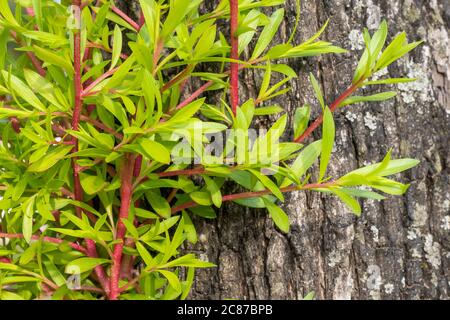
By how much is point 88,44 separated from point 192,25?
225mm

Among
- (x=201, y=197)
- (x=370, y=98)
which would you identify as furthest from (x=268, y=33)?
(x=201, y=197)

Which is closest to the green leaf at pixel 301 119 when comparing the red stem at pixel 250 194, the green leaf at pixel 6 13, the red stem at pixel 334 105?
the red stem at pixel 334 105

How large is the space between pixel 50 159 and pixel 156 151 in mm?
239

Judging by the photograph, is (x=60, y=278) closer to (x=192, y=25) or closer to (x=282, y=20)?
(x=192, y=25)

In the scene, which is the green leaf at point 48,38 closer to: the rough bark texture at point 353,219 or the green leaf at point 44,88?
the green leaf at point 44,88

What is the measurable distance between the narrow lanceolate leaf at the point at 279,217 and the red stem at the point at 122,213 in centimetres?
29

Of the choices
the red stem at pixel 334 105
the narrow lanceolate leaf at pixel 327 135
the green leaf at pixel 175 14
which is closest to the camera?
the green leaf at pixel 175 14

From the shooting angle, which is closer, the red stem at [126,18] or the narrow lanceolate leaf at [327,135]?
the narrow lanceolate leaf at [327,135]

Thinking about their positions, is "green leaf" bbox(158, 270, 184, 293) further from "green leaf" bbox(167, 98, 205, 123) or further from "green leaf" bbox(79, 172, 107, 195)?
"green leaf" bbox(167, 98, 205, 123)

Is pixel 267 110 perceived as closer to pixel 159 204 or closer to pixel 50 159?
pixel 159 204

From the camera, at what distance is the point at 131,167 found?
3.92ft

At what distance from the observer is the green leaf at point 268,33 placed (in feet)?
4.12

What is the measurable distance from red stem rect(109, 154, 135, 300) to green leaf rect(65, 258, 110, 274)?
0.02 metres
